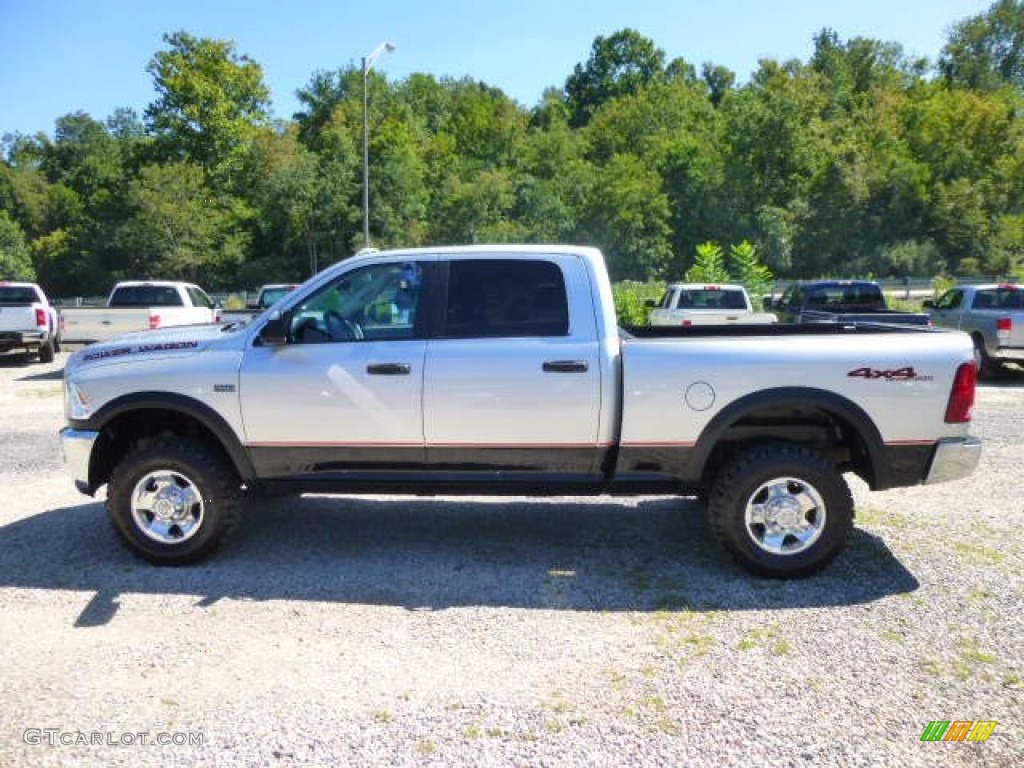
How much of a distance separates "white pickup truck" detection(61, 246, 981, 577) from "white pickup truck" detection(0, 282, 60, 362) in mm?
13251

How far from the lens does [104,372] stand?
5.16m

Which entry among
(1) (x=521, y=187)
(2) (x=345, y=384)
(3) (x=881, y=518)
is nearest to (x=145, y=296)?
(2) (x=345, y=384)

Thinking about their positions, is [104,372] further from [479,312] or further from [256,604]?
[479,312]

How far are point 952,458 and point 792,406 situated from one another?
0.97 meters

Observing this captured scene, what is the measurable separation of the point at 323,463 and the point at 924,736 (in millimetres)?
3434

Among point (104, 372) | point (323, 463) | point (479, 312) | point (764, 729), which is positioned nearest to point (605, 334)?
point (479, 312)

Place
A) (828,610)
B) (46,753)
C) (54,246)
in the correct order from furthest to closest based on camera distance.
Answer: (54,246) < (828,610) < (46,753)

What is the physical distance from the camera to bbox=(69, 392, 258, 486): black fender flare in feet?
16.6

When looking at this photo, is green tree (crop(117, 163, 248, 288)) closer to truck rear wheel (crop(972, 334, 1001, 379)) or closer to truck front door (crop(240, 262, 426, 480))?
truck rear wheel (crop(972, 334, 1001, 379))

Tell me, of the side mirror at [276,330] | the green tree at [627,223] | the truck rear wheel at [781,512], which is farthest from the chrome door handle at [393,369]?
the green tree at [627,223]

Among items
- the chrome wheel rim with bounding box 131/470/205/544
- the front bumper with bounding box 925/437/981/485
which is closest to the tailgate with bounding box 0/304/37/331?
the chrome wheel rim with bounding box 131/470/205/544

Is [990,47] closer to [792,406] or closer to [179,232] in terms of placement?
[179,232]

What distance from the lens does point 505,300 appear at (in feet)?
16.7

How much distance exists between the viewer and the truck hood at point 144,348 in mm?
5141
